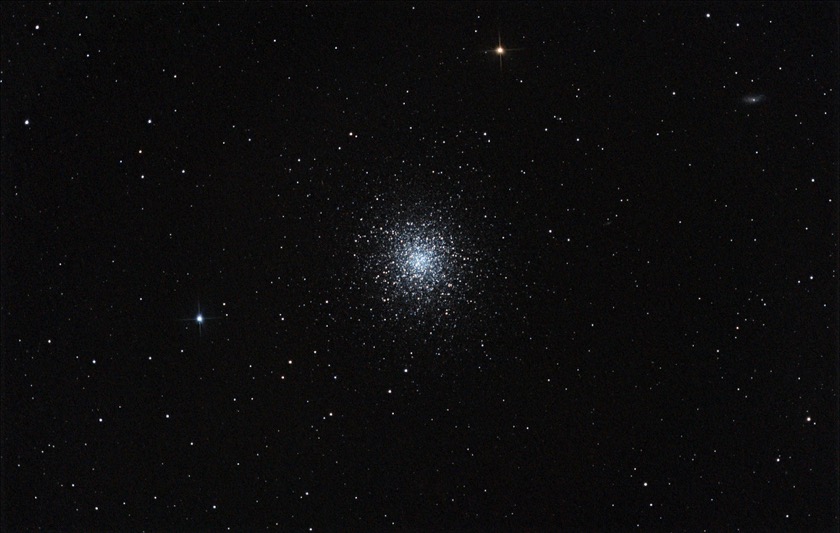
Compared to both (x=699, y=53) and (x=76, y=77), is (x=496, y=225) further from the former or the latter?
(x=76, y=77)

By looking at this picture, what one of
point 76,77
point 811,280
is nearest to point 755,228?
point 811,280

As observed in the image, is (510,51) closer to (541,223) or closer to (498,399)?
(541,223)

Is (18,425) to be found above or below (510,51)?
below

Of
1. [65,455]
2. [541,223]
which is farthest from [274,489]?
[541,223]

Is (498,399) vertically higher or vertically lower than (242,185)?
lower

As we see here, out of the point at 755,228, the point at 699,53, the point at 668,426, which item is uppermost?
the point at 699,53

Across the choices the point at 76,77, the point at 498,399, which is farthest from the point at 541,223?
the point at 76,77

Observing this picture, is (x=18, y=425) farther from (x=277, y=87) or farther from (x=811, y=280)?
(x=811, y=280)
